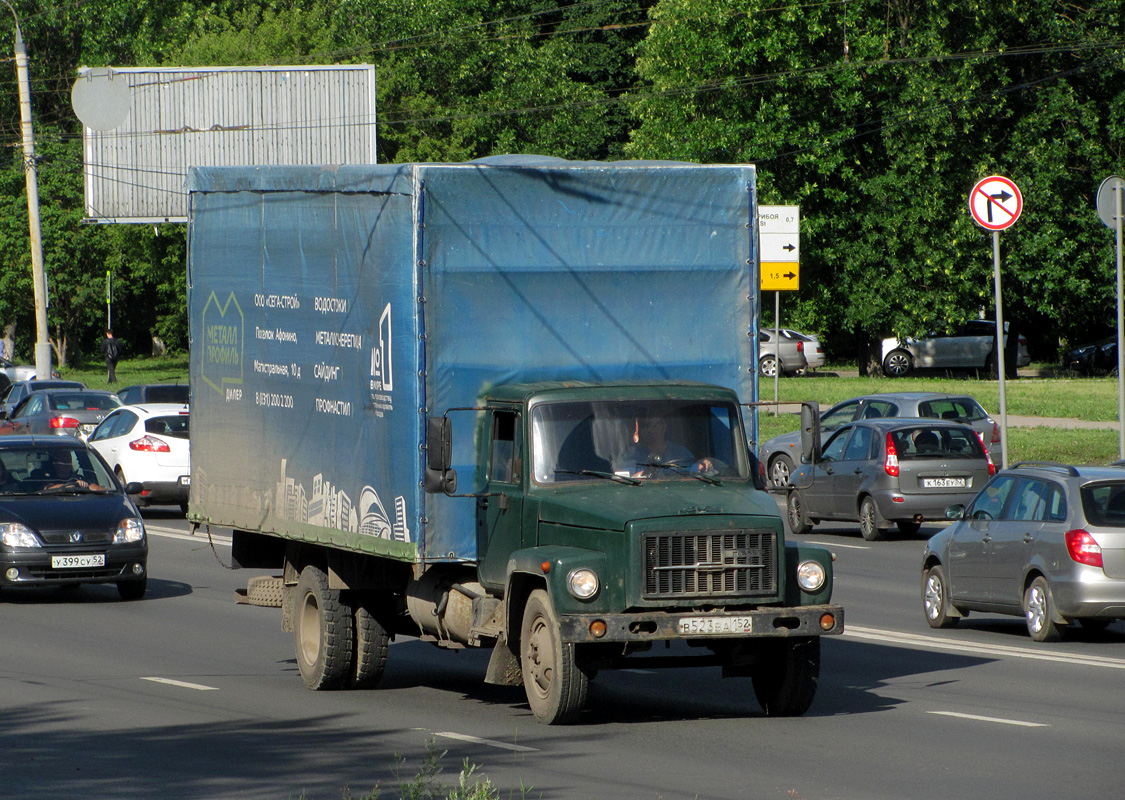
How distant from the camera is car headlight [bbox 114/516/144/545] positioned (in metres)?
17.0

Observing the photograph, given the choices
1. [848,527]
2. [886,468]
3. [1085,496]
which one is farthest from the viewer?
[848,527]

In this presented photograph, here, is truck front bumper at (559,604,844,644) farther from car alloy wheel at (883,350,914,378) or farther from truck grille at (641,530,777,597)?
car alloy wheel at (883,350,914,378)

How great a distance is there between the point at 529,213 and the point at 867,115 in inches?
1578

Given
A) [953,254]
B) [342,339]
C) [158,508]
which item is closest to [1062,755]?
[342,339]

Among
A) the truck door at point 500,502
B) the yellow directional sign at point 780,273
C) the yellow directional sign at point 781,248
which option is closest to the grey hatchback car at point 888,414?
the yellow directional sign at point 780,273

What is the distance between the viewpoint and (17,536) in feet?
54.7

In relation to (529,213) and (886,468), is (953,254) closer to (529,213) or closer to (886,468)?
(886,468)

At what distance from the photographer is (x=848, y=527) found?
84.7 feet

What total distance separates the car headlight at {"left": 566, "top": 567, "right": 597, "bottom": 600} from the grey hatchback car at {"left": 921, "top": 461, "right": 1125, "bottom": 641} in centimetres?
601

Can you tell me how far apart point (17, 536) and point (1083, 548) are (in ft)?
31.8

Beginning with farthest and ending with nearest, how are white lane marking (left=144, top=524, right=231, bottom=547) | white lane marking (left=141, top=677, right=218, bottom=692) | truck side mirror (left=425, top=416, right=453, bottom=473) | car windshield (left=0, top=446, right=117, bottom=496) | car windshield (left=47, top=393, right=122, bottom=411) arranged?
car windshield (left=47, top=393, right=122, bottom=411) < white lane marking (left=144, top=524, right=231, bottom=547) < car windshield (left=0, top=446, right=117, bottom=496) < white lane marking (left=141, top=677, right=218, bottom=692) < truck side mirror (left=425, top=416, right=453, bottom=473)

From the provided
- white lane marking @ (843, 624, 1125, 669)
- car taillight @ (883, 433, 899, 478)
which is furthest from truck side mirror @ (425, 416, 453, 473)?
car taillight @ (883, 433, 899, 478)

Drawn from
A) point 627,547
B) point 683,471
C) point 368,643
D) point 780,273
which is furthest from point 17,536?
point 780,273

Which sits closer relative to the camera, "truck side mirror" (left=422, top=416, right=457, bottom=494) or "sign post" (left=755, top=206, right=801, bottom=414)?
"truck side mirror" (left=422, top=416, right=457, bottom=494)
